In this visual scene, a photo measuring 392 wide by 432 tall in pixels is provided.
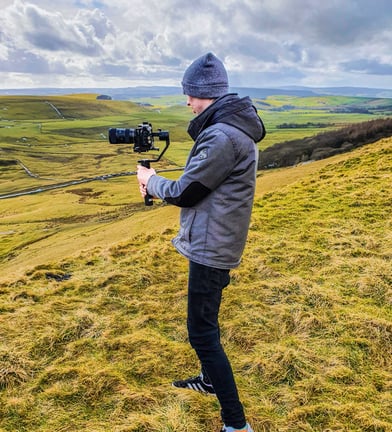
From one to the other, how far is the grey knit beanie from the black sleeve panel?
0.87 metres

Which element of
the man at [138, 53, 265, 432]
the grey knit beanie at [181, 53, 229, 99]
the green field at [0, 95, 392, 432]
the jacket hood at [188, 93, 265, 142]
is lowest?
the green field at [0, 95, 392, 432]

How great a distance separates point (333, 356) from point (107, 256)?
5.98 meters

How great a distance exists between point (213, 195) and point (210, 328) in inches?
A: 50.9

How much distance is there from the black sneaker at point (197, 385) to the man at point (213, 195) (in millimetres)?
737

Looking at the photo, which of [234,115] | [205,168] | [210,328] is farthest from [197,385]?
[234,115]

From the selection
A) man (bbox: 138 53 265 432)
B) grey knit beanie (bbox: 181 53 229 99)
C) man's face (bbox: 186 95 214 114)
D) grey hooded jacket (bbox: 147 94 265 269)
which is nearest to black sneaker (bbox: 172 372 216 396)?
man (bbox: 138 53 265 432)

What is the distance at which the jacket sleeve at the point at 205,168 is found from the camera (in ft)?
9.76

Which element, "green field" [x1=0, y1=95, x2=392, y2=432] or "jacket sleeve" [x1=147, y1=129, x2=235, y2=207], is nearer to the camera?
"jacket sleeve" [x1=147, y1=129, x2=235, y2=207]

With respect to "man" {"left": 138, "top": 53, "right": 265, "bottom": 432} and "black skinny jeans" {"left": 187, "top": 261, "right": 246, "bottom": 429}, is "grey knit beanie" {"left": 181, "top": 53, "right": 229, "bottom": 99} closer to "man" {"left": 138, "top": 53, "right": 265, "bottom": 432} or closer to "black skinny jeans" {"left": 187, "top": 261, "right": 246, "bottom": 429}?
"man" {"left": 138, "top": 53, "right": 265, "bottom": 432}

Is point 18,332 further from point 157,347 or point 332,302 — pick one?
point 332,302

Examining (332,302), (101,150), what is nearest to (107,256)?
(332,302)

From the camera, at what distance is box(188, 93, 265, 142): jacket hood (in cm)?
310

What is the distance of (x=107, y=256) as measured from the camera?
9133mm

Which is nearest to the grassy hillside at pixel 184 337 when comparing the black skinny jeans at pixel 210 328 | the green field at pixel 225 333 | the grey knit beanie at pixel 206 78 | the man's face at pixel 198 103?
the green field at pixel 225 333
